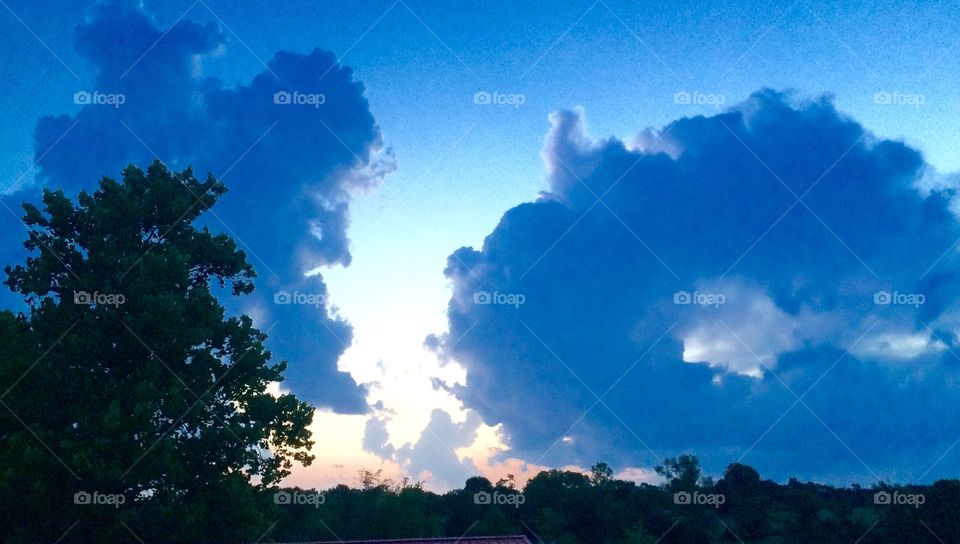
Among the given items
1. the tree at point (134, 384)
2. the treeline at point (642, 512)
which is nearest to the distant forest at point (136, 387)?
the tree at point (134, 384)

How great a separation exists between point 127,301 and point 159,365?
10.7ft

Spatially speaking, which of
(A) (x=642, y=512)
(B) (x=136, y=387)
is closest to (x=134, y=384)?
(B) (x=136, y=387)

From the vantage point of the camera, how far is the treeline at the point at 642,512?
283ft

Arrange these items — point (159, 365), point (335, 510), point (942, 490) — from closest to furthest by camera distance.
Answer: point (159, 365) → point (942, 490) → point (335, 510)

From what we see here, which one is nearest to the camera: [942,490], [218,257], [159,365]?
[159,365]

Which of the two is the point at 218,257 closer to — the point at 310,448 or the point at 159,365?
the point at 159,365

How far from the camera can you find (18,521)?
2747 centimetres

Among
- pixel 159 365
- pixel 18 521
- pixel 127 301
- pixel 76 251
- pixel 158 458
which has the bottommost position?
pixel 18 521

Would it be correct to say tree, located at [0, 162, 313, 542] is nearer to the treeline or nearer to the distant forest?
the distant forest

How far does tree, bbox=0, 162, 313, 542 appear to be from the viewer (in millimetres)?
27000

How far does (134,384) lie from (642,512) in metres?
108

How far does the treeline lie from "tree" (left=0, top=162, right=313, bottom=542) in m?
47.6

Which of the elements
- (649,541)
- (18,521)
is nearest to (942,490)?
(649,541)

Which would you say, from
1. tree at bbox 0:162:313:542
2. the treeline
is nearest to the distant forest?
tree at bbox 0:162:313:542
